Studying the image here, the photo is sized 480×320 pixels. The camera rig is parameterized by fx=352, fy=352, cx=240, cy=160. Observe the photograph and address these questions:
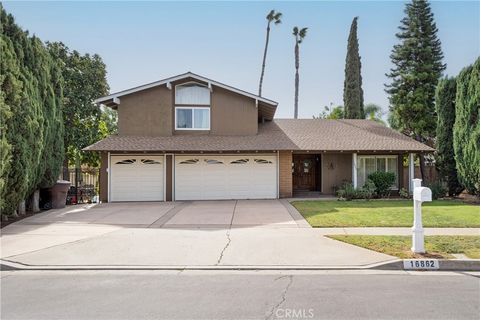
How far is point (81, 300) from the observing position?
5.00 m

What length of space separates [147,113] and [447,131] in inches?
655

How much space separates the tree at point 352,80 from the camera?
28.3 meters

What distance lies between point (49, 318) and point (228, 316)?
2.23 m

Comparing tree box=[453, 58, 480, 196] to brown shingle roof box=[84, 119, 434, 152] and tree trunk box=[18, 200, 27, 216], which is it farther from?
tree trunk box=[18, 200, 27, 216]

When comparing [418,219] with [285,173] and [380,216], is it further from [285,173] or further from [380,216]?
[285,173]

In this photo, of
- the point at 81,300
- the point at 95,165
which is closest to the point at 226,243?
the point at 81,300

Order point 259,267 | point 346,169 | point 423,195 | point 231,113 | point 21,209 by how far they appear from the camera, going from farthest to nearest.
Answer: point 346,169 < point 231,113 < point 21,209 < point 423,195 < point 259,267

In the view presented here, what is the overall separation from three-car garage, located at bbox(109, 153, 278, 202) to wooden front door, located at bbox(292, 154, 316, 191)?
9.61 feet

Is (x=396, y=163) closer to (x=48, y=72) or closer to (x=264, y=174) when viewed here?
(x=264, y=174)

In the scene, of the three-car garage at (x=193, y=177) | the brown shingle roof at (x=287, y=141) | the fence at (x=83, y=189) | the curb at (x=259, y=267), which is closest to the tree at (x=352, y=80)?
the brown shingle roof at (x=287, y=141)

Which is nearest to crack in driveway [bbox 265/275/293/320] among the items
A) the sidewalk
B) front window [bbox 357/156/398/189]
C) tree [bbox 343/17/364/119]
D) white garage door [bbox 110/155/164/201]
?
the sidewalk

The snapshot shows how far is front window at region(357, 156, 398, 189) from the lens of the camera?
19922 millimetres

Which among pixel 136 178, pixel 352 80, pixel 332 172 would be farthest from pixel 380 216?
pixel 352 80

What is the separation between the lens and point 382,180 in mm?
18359
